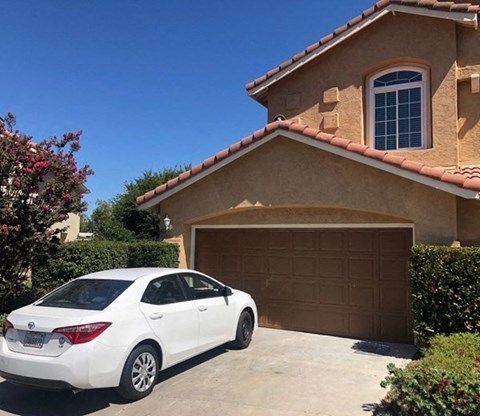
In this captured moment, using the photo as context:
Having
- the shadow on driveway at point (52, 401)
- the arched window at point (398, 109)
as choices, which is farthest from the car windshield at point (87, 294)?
the arched window at point (398, 109)

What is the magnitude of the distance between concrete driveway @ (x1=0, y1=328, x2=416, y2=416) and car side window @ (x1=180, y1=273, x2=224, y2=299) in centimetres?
112

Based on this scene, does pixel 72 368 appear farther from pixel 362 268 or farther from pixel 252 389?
pixel 362 268

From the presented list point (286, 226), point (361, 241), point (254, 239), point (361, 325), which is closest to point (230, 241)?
point (254, 239)

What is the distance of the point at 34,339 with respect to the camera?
5.53 metres

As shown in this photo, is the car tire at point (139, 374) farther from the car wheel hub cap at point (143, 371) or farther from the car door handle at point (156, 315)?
the car door handle at point (156, 315)

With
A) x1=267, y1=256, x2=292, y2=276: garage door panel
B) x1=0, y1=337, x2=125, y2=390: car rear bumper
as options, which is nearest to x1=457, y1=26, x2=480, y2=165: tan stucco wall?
x1=267, y1=256, x2=292, y2=276: garage door panel

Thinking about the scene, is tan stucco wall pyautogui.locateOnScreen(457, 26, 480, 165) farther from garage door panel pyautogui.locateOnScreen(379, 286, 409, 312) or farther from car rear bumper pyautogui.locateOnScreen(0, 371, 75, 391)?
car rear bumper pyautogui.locateOnScreen(0, 371, 75, 391)

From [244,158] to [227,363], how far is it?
4720 mm

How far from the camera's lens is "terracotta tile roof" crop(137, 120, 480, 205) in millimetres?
8164

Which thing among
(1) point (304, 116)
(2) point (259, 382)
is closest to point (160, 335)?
(2) point (259, 382)

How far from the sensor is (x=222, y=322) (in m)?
7.77

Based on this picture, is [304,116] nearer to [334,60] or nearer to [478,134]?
[334,60]

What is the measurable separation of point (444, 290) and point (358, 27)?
7.02 meters

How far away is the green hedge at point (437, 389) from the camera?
4.68m
